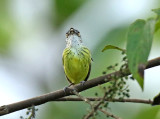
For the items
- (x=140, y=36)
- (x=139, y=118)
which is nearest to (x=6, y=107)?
(x=140, y=36)

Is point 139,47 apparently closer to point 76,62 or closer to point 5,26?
point 76,62

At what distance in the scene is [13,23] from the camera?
16.0ft

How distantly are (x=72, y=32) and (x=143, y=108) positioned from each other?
1900 millimetres

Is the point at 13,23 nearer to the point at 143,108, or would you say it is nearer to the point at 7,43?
the point at 7,43

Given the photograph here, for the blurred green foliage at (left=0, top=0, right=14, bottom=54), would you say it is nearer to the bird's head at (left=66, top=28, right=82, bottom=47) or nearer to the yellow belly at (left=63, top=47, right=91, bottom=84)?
the bird's head at (left=66, top=28, right=82, bottom=47)

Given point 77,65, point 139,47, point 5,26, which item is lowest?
point 139,47

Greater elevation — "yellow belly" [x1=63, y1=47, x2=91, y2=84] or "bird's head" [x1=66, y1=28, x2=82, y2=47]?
"bird's head" [x1=66, y1=28, x2=82, y2=47]

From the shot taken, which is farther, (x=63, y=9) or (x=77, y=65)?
(x=63, y=9)

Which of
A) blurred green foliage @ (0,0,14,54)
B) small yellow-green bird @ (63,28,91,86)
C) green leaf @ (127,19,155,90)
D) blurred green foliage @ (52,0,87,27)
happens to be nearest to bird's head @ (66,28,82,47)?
small yellow-green bird @ (63,28,91,86)

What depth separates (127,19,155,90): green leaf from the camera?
4.37ft

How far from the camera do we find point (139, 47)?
1340 mm

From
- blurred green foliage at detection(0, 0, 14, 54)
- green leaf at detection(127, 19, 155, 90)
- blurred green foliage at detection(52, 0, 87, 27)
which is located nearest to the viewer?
green leaf at detection(127, 19, 155, 90)

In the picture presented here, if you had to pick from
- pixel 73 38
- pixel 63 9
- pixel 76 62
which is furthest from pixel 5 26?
pixel 76 62

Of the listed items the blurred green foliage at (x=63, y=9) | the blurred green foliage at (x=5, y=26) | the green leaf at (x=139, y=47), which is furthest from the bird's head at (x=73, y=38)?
the green leaf at (x=139, y=47)
